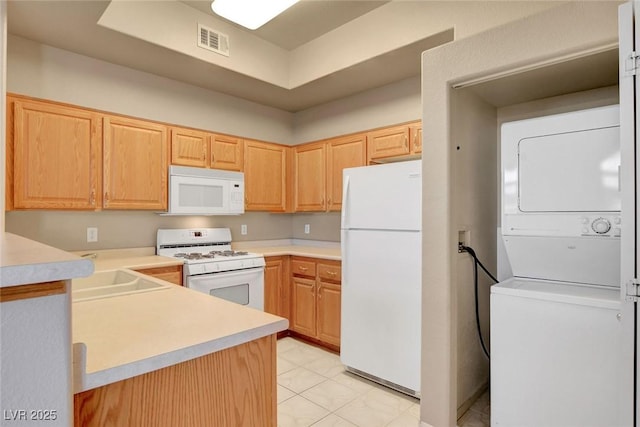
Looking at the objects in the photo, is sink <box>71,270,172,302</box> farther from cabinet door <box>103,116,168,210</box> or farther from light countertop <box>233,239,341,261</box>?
light countertop <box>233,239,341,261</box>

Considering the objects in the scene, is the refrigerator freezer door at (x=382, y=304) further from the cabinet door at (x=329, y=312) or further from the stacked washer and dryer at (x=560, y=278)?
the stacked washer and dryer at (x=560, y=278)

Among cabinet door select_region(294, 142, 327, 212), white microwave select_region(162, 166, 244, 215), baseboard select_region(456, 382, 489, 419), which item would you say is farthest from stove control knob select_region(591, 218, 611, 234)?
white microwave select_region(162, 166, 244, 215)

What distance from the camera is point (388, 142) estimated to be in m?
3.32

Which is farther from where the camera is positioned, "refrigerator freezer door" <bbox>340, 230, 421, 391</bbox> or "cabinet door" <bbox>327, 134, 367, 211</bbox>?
"cabinet door" <bbox>327, 134, 367, 211</bbox>

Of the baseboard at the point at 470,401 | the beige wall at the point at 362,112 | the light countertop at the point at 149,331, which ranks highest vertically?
the beige wall at the point at 362,112

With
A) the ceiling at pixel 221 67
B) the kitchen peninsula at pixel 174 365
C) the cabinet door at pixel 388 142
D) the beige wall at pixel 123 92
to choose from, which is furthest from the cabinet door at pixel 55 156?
the cabinet door at pixel 388 142

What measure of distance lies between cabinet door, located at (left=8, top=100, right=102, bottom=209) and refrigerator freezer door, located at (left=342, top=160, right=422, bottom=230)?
201 cm

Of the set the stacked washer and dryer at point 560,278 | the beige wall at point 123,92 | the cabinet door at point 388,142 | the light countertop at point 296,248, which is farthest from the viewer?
the light countertop at point 296,248

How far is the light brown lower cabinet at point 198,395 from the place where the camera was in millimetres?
877

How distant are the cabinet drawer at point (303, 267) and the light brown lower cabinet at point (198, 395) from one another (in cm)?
226

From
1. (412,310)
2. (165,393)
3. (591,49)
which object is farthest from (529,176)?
(165,393)

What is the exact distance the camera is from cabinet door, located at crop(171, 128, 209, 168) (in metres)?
3.26

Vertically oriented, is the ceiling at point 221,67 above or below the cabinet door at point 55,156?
above

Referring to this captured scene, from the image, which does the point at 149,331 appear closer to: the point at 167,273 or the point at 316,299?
the point at 167,273
